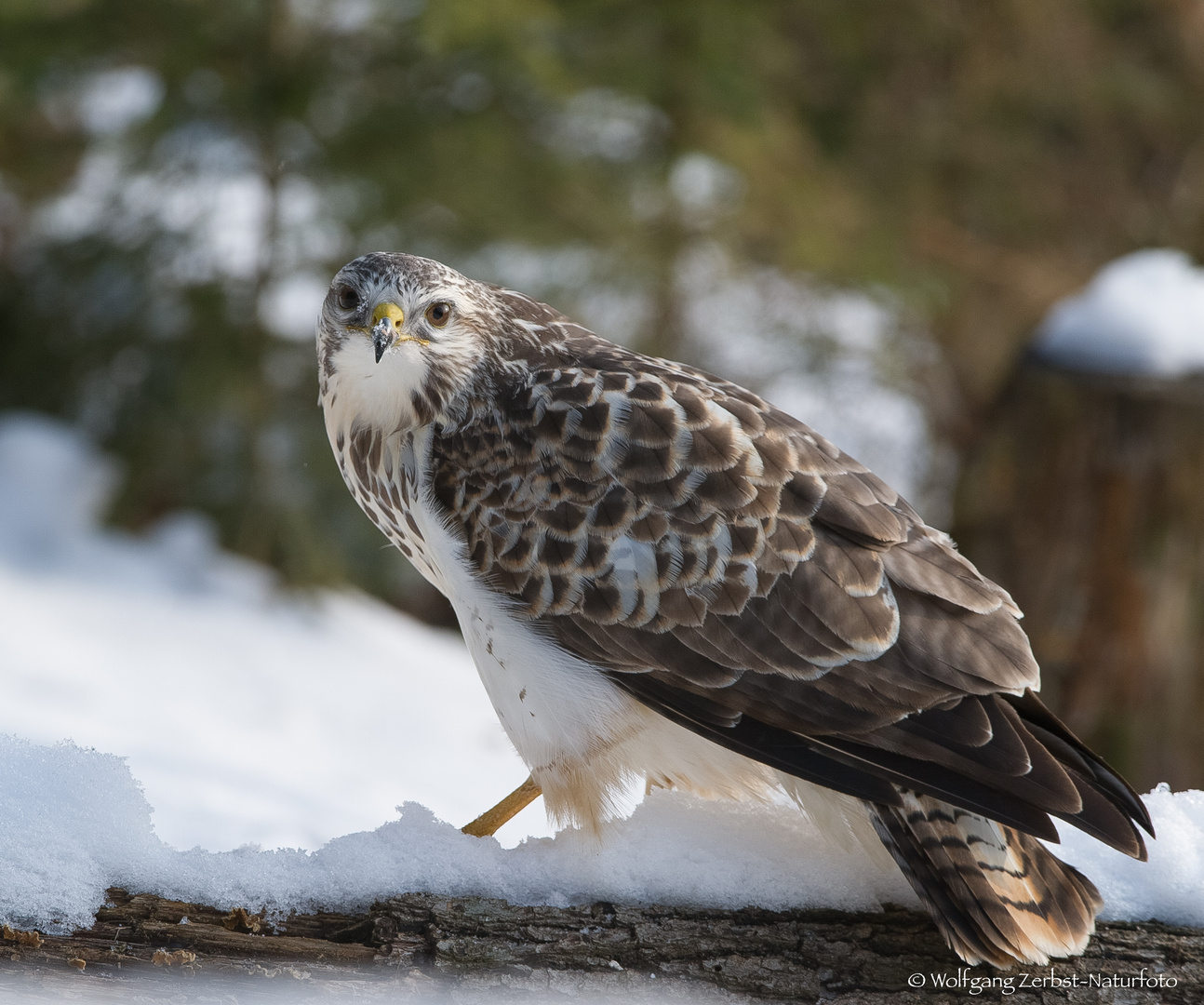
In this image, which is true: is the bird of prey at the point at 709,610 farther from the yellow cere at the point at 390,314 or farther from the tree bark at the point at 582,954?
the tree bark at the point at 582,954

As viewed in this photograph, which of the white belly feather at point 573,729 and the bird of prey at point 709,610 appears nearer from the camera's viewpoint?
the bird of prey at point 709,610

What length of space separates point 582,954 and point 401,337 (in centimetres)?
154

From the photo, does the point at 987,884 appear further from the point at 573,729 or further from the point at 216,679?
the point at 216,679

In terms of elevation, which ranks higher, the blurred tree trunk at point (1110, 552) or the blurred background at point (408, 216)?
the blurred background at point (408, 216)

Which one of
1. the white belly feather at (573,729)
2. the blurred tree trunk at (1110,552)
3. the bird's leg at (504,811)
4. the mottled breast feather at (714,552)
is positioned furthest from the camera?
the blurred tree trunk at (1110,552)

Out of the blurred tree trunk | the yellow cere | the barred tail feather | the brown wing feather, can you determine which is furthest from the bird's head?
the blurred tree trunk

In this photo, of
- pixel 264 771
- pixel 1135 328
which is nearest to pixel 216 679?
pixel 264 771

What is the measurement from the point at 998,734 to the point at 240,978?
5.33 feet

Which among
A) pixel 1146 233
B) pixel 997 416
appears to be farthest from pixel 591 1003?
pixel 1146 233

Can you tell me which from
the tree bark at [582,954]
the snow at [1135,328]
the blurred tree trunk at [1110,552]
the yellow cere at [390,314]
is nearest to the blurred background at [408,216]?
the snow at [1135,328]

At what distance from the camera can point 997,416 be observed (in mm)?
5652

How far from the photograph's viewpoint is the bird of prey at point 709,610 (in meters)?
2.54

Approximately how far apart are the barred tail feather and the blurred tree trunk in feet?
9.98

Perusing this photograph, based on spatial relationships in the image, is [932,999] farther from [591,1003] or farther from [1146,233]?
[1146,233]
